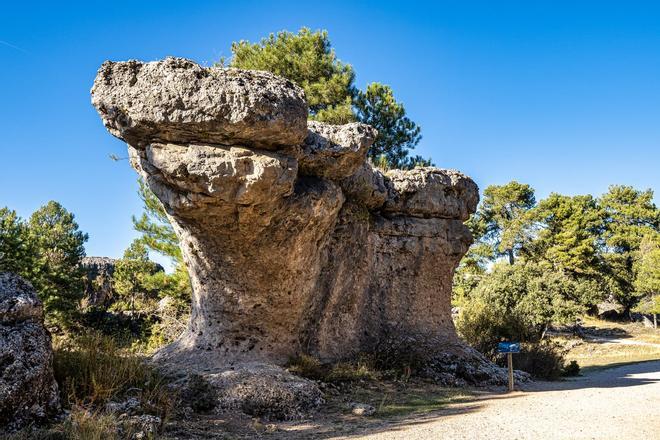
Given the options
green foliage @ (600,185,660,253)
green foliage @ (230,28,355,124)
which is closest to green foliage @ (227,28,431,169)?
green foliage @ (230,28,355,124)

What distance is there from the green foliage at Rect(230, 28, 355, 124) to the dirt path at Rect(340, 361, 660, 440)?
12374 mm

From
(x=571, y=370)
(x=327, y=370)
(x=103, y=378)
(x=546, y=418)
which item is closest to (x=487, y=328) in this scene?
(x=571, y=370)

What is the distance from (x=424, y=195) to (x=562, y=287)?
1769 centimetres

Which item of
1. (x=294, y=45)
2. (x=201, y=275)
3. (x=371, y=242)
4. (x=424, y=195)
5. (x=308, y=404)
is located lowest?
(x=308, y=404)

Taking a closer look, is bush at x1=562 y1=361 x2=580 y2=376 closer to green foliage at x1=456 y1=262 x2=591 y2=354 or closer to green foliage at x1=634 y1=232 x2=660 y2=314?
green foliage at x1=456 y1=262 x2=591 y2=354

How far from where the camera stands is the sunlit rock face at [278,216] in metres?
7.06

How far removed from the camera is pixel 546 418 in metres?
6.53

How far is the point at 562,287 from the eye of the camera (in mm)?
26078

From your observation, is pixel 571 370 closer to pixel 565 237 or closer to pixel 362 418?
pixel 362 418

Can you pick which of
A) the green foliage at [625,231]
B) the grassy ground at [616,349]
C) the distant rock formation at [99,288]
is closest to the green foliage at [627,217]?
the green foliage at [625,231]

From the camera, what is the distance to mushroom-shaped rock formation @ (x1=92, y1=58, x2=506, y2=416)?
7.06m

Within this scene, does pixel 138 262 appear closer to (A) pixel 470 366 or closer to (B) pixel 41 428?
(A) pixel 470 366

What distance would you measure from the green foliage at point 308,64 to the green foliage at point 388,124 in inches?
39.6

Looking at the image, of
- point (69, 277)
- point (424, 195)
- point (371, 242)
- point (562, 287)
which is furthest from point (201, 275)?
point (562, 287)
